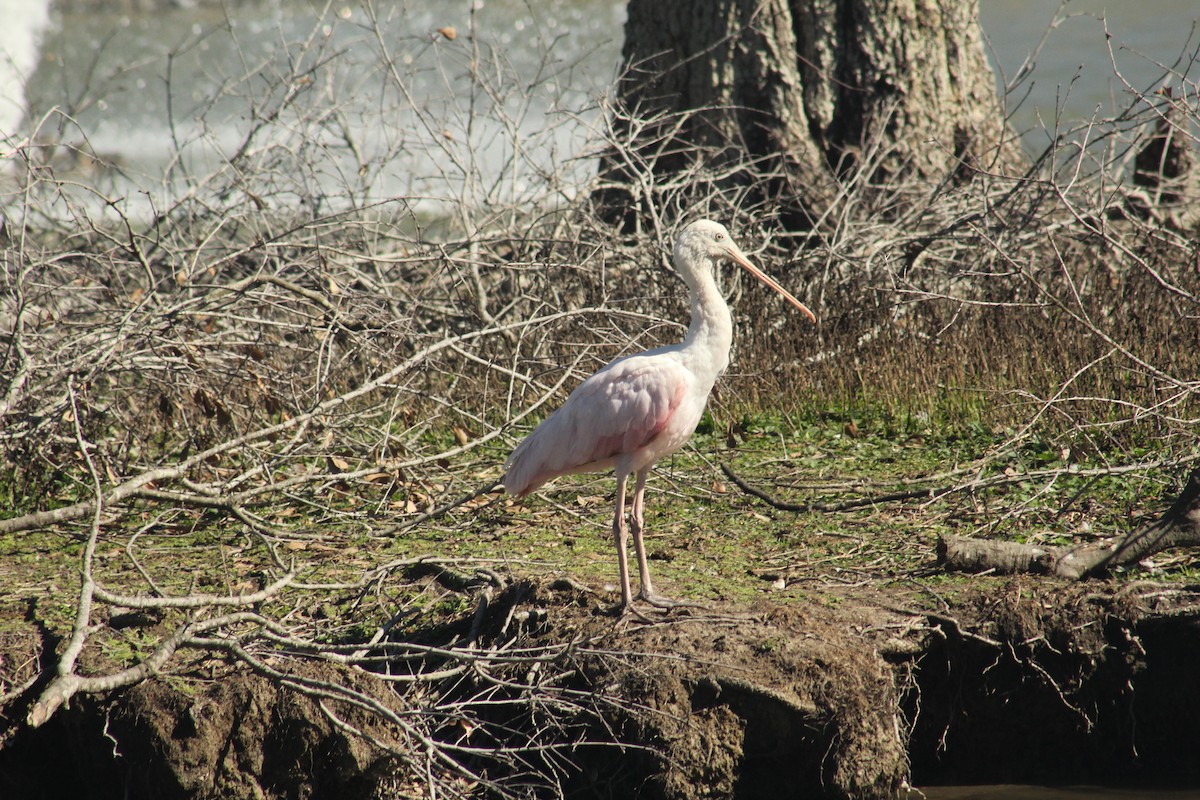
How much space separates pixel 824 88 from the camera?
9.73 meters

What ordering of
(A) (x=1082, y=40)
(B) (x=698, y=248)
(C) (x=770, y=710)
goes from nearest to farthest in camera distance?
(C) (x=770, y=710)
(B) (x=698, y=248)
(A) (x=1082, y=40)

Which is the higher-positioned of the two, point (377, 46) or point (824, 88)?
point (377, 46)

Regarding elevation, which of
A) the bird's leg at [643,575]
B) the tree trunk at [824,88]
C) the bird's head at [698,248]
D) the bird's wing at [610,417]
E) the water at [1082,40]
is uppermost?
the water at [1082,40]

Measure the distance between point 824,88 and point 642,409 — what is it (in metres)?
5.79

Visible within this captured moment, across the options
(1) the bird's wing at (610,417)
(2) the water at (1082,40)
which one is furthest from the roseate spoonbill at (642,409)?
(2) the water at (1082,40)

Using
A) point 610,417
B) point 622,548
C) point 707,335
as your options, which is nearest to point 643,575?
point 622,548

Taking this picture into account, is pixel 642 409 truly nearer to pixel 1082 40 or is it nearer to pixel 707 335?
pixel 707 335

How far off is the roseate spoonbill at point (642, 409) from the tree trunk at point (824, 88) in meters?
4.54

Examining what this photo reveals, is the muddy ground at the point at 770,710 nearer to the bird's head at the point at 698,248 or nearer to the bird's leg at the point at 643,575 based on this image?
the bird's leg at the point at 643,575

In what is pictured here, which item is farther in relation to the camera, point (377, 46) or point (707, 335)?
point (377, 46)

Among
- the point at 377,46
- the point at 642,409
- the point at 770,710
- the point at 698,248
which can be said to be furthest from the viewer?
the point at 377,46

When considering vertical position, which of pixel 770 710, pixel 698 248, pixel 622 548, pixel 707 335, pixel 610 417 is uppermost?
pixel 698 248

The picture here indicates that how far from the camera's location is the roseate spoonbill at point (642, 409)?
16.0 feet

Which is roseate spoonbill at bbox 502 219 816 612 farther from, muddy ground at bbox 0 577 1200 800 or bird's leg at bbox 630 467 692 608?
muddy ground at bbox 0 577 1200 800
